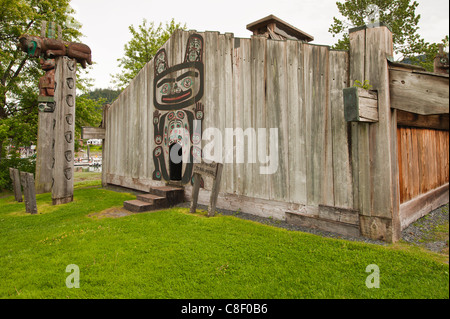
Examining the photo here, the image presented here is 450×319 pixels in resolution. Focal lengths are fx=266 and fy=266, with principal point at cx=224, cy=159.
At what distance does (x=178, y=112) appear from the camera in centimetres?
805

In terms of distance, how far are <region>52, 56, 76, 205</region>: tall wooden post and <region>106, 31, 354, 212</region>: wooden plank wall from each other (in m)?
3.25

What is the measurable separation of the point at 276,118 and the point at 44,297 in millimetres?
4816

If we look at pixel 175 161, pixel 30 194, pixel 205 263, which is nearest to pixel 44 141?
pixel 30 194

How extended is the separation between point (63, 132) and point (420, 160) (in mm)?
9347

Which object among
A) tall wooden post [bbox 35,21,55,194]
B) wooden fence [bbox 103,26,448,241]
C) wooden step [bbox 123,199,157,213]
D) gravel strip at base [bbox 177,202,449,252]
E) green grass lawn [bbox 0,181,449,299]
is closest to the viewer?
green grass lawn [bbox 0,181,449,299]

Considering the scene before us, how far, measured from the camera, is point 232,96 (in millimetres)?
6711

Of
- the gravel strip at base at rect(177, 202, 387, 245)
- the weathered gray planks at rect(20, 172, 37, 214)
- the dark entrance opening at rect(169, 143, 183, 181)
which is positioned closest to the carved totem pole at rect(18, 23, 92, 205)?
the weathered gray planks at rect(20, 172, 37, 214)

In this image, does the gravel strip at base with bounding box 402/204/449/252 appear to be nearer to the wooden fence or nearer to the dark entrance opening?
the wooden fence

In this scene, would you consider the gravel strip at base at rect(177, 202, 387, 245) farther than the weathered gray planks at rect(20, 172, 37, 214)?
No

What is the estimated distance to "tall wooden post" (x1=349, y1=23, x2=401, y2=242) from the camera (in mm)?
4094

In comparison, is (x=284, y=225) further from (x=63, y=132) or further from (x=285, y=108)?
(x=63, y=132)

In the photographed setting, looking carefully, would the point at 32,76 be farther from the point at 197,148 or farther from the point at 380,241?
the point at 380,241

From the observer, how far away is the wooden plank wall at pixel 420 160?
5.11 metres

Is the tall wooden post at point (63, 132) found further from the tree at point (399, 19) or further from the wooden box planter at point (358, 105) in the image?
the tree at point (399, 19)
